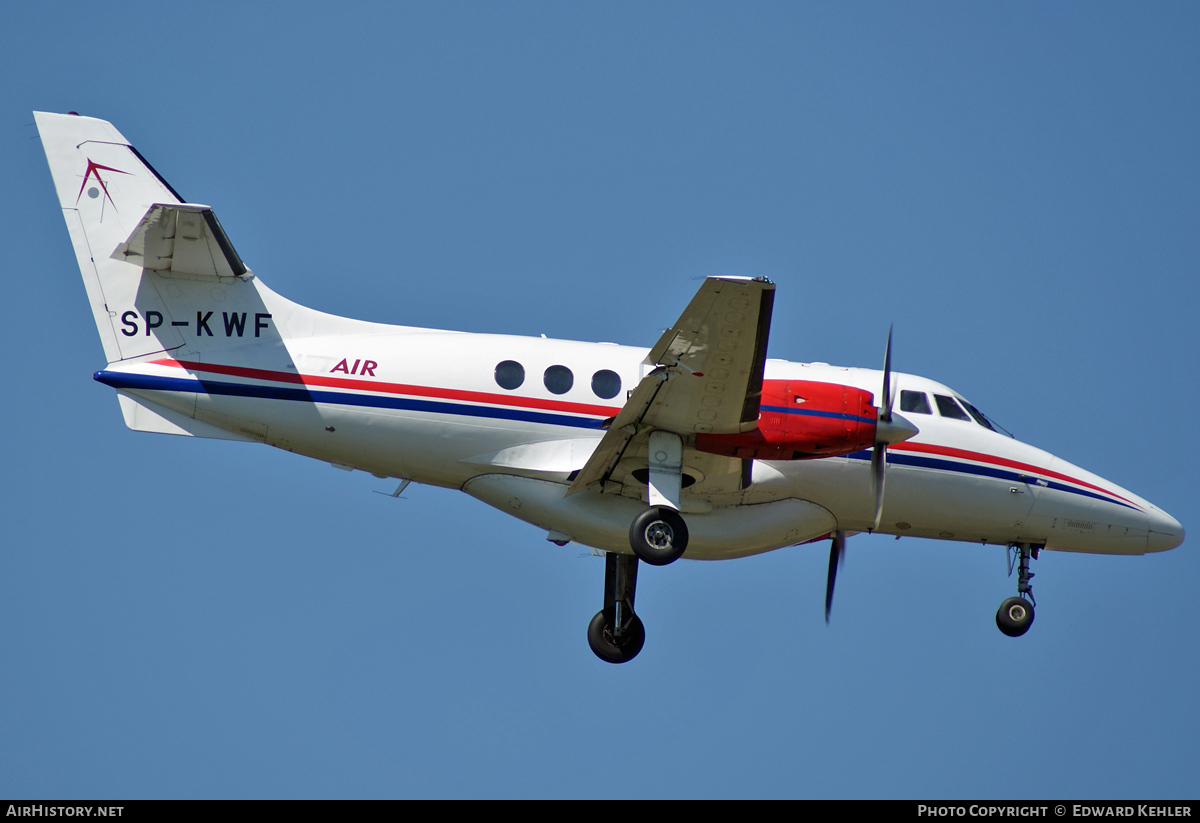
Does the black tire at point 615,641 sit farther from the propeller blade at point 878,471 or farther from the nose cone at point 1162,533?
the nose cone at point 1162,533

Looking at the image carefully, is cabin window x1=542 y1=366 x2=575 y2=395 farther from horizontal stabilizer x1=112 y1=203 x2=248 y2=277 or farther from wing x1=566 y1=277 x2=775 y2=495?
horizontal stabilizer x1=112 y1=203 x2=248 y2=277

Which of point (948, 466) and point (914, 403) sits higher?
point (914, 403)

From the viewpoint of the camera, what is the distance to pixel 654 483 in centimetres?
1822

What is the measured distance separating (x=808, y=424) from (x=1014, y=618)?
5328 mm

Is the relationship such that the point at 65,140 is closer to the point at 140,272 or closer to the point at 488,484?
the point at 140,272

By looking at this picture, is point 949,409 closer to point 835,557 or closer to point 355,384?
point 835,557

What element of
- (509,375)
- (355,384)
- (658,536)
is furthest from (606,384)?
(355,384)

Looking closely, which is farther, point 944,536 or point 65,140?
point 944,536

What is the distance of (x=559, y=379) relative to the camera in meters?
19.1

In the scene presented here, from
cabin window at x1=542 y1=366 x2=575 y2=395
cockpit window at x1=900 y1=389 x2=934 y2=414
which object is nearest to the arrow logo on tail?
cabin window at x1=542 y1=366 x2=575 y2=395

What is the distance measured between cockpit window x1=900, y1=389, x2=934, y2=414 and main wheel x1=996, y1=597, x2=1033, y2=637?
10.9 feet

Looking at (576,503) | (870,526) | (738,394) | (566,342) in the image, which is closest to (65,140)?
(566,342)

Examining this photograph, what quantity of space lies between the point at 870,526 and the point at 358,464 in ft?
26.3

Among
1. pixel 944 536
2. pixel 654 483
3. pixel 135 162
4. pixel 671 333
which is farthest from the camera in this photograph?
pixel 944 536
